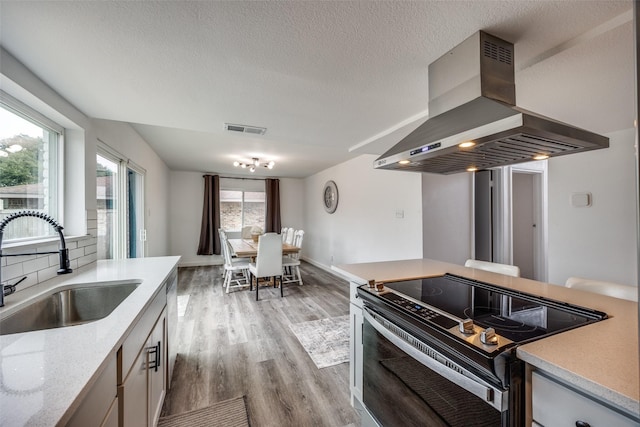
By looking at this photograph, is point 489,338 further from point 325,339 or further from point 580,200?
point 580,200

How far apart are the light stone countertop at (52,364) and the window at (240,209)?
18.0 ft

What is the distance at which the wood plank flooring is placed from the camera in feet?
5.72

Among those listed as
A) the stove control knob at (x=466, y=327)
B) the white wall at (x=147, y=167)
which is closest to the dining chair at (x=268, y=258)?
the white wall at (x=147, y=167)

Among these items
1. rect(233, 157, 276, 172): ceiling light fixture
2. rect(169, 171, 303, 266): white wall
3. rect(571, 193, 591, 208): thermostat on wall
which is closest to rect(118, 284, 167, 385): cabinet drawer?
rect(233, 157, 276, 172): ceiling light fixture

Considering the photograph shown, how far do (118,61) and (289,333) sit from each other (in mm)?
2650

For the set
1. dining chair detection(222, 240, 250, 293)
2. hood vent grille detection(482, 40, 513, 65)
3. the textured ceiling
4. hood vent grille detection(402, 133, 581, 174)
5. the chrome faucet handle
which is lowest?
dining chair detection(222, 240, 250, 293)

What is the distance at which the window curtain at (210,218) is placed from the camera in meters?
6.21

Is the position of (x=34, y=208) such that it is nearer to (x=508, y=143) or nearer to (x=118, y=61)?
(x=118, y=61)

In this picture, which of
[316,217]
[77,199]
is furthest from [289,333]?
[316,217]

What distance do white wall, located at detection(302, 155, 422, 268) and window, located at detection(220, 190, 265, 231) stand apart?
1480 mm

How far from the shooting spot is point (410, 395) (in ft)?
3.69

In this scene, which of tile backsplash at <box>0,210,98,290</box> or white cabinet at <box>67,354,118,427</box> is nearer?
white cabinet at <box>67,354,118,427</box>

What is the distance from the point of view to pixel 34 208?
1565 millimetres

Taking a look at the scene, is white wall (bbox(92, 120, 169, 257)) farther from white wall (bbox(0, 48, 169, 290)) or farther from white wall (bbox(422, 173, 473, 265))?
white wall (bbox(422, 173, 473, 265))
